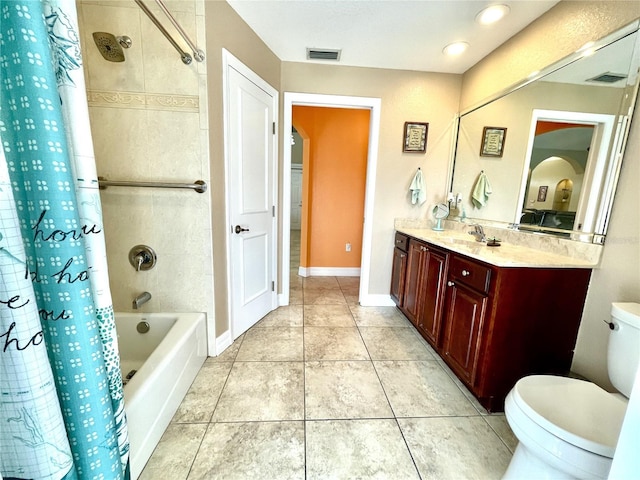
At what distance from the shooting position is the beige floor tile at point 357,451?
1087mm

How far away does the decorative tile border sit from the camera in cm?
154

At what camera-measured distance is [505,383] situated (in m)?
1.39

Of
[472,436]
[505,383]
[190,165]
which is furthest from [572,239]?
[190,165]

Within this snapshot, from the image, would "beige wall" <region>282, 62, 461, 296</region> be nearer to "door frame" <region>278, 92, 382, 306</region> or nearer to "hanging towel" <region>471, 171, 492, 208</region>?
"door frame" <region>278, 92, 382, 306</region>

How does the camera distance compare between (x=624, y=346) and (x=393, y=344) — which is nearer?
(x=624, y=346)

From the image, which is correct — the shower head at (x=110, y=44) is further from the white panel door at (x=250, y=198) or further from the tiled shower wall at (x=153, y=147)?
the white panel door at (x=250, y=198)

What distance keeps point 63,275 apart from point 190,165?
1172 millimetres

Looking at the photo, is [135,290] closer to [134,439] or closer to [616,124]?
[134,439]

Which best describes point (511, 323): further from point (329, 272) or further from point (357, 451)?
point (329, 272)

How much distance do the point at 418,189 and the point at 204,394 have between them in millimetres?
2407

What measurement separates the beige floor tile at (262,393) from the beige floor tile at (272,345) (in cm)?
7

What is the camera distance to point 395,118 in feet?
8.15

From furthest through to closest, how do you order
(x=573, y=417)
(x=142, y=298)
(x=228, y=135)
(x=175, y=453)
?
(x=228, y=135) < (x=142, y=298) < (x=175, y=453) < (x=573, y=417)

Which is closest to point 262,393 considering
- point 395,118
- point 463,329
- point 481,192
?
point 463,329
